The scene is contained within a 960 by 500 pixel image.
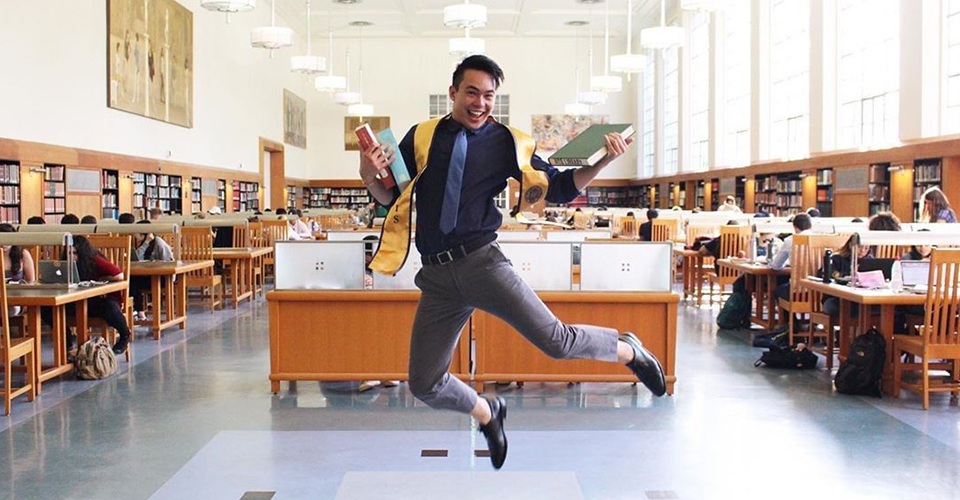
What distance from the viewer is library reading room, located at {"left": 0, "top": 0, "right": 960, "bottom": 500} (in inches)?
115

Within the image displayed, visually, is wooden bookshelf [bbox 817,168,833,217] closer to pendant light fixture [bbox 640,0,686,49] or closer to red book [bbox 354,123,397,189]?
pendant light fixture [bbox 640,0,686,49]

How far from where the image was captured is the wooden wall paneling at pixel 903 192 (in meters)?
12.4

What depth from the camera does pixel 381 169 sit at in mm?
2768

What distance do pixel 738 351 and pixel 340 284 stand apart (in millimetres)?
3551

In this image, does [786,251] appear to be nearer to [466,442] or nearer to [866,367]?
[866,367]

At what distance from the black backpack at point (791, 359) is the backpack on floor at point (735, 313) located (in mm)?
1885

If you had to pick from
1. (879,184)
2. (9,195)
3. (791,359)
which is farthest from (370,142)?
(879,184)

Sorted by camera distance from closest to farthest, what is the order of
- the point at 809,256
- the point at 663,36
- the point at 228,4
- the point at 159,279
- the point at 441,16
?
the point at 809,256 → the point at 159,279 → the point at 228,4 → the point at 663,36 → the point at 441,16

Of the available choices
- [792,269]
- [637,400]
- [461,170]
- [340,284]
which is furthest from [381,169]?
[792,269]

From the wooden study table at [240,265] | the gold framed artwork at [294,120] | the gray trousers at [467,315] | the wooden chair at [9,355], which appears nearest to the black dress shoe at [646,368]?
the gray trousers at [467,315]

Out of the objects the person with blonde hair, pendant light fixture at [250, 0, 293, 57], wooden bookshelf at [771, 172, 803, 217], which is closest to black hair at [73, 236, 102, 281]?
the person with blonde hair

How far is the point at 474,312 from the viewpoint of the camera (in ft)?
17.7

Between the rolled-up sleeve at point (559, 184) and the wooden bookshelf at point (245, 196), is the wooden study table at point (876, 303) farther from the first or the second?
the wooden bookshelf at point (245, 196)

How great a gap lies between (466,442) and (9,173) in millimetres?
8915
